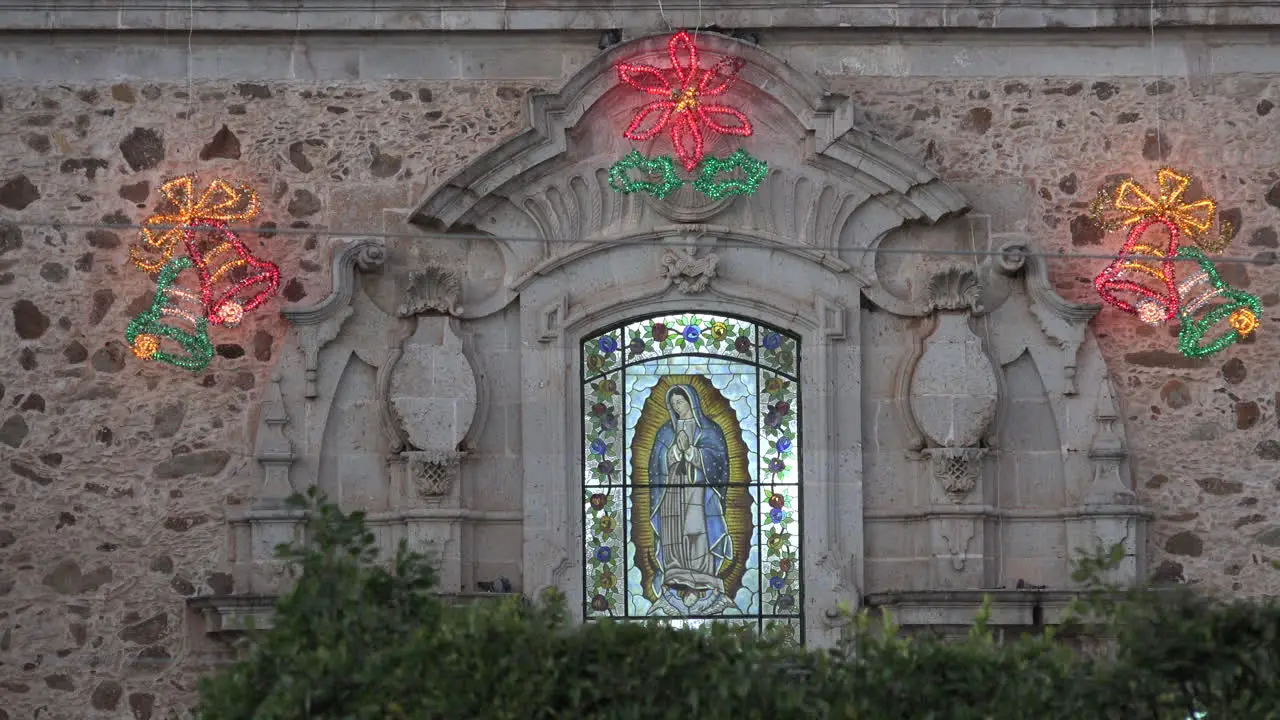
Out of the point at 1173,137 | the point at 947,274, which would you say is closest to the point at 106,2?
the point at 947,274

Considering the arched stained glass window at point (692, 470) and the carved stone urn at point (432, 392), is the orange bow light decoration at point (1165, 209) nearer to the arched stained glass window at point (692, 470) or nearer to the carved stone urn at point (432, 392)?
the arched stained glass window at point (692, 470)

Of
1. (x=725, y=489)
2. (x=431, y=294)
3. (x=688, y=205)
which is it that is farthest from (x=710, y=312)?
(x=431, y=294)

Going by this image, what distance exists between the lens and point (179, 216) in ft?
54.5

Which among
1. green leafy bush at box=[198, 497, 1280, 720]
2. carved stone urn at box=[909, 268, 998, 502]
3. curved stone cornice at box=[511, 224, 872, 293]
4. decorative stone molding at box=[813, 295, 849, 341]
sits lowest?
green leafy bush at box=[198, 497, 1280, 720]

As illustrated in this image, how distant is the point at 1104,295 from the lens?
54.9 ft

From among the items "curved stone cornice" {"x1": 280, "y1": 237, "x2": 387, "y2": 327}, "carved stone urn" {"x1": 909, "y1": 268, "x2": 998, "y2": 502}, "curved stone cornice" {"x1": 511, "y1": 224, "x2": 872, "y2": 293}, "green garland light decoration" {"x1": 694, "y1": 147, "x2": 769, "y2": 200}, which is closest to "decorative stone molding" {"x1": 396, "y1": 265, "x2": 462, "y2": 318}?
"curved stone cornice" {"x1": 280, "y1": 237, "x2": 387, "y2": 327}

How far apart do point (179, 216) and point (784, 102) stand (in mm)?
3465

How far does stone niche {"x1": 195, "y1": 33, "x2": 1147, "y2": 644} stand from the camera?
16500 mm

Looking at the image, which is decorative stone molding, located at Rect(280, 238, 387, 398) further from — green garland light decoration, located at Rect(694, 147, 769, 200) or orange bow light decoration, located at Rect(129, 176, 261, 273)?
green garland light decoration, located at Rect(694, 147, 769, 200)

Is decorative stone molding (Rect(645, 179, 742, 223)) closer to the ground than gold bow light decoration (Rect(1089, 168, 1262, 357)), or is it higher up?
higher up

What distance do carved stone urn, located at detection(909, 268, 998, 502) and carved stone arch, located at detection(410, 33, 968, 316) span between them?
46 cm

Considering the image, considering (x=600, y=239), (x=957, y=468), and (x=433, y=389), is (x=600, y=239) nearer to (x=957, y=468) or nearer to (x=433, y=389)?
(x=433, y=389)

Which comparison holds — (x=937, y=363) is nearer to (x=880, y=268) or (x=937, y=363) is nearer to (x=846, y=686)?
(x=880, y=268)

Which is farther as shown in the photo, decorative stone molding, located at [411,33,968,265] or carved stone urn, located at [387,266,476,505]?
decorative stone molding, located at [411,33,968,265]
